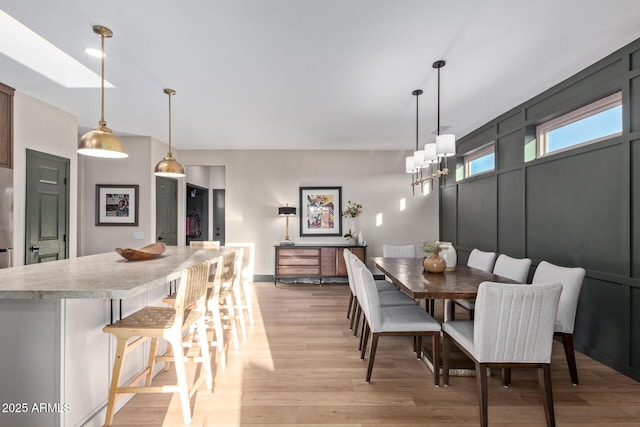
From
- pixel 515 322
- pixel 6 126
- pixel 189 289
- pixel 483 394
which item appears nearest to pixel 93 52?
pixel 6 126

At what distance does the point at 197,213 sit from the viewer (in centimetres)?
847

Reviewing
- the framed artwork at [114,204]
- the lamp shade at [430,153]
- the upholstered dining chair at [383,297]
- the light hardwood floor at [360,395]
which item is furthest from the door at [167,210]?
the lamp shade at [430,153]

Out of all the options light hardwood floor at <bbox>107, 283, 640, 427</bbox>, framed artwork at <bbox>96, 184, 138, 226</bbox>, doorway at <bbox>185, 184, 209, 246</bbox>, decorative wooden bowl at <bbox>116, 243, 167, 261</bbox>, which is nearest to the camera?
light hardwood floor at <bbox>107, 283, 640, 427</bbox>

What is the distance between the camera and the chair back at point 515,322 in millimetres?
1833

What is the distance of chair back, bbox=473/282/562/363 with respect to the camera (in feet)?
6.01

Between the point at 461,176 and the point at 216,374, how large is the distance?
199 inches

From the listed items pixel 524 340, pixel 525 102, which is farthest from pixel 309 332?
pixel 525 102

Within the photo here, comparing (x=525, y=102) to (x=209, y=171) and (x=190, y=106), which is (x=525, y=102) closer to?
(x=190, y=106)

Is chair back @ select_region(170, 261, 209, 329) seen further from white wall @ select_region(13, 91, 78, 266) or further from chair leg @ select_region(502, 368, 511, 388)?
white wall @ select_region(13, 91, 78, 266)

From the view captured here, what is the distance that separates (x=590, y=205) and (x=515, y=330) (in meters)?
1.84

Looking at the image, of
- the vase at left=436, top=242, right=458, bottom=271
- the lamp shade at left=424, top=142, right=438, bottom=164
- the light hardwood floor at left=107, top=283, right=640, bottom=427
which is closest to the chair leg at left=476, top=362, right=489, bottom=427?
the light hardwood floor at left=107, top=283, right=640, bottom=427

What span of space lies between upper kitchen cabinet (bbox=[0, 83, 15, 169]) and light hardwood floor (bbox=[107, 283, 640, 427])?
2.91 metres

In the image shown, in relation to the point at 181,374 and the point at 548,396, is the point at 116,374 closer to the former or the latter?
the point at 181,374

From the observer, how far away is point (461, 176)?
564 centimetres
